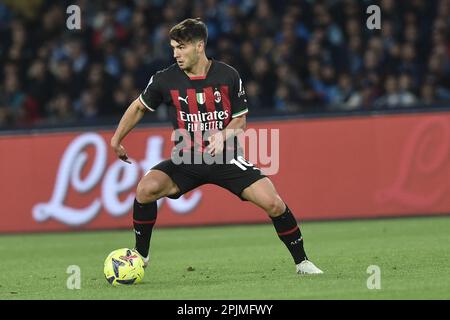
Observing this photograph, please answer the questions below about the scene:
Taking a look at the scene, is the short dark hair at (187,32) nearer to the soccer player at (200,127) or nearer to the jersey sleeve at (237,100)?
the soccer player at (200,127)

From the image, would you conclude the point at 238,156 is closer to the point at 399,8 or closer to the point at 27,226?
the point at 27,226

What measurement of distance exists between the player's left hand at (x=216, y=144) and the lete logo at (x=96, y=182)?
6769 mm

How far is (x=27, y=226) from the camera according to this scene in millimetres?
16328

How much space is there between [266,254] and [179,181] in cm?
250

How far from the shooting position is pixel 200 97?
372 inches

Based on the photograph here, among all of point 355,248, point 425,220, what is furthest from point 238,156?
point 425,220

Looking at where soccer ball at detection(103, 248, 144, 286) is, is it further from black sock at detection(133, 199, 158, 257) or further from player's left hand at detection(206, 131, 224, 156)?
player's left hand at detection(206, 131, 224, 156)

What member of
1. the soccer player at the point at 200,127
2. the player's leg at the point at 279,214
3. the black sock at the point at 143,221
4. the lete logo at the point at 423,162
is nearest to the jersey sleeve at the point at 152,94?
the soccer player at the point at 200,127

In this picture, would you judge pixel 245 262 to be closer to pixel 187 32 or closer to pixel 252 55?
pixel 187 32

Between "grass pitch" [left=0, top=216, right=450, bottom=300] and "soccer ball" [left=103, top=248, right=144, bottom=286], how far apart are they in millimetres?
112

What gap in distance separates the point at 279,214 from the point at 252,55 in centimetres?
857

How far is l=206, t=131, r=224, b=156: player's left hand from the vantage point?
29.7 feet

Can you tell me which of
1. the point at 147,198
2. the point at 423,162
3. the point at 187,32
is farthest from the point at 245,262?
the point at 423,162

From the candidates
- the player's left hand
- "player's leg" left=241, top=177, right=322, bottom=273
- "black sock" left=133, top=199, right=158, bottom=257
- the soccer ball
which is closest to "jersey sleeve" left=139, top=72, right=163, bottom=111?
the player's left hand
